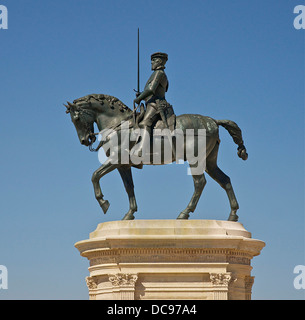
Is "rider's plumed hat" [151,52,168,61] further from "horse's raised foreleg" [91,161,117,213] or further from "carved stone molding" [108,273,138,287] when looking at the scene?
"carved stone molding" [108,273,138,287]

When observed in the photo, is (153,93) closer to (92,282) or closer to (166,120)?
(166,120)

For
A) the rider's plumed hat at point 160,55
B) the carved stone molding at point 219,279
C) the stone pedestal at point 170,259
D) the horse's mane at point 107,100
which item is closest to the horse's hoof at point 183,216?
the stone pedestal at point 170,259

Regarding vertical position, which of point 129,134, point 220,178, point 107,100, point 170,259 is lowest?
point 170,259

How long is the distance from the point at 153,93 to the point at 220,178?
3109 mm

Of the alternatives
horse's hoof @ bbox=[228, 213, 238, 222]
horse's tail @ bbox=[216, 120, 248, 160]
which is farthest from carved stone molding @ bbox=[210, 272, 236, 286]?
horse's tail @ bbox=[216, 120, 248, 160]

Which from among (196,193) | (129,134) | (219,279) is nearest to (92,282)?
(219,279)

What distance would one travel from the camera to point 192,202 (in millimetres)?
29562

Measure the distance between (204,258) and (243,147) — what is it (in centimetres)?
385

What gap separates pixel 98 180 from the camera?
29.4 metres

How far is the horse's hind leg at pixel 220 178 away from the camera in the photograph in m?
30.0

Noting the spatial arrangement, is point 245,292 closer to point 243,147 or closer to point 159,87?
point 243,147

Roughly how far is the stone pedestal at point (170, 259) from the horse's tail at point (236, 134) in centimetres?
269

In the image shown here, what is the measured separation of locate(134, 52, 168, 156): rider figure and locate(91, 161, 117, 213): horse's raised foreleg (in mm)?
941
